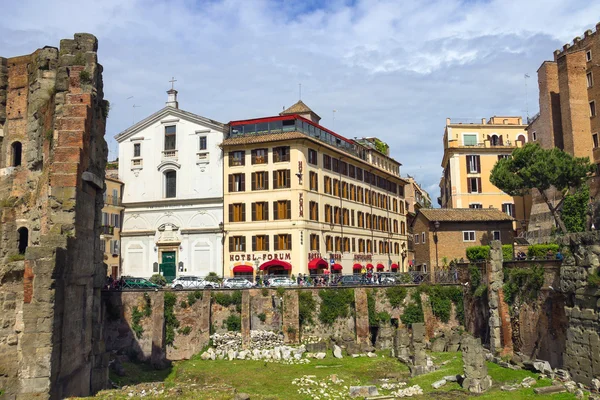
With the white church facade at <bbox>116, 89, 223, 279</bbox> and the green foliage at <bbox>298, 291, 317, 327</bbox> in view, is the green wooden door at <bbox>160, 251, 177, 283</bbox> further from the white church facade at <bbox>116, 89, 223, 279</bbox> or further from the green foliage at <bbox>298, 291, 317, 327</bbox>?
the green foliage at <bbox>298, 291, 317, 327</bbox>

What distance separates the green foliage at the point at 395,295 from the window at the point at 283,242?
10765mm

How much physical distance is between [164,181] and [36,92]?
28.5m

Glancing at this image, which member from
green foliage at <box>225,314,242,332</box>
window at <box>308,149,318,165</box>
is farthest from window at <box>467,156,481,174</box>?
green foliage at <box>225,314,242,332</box>

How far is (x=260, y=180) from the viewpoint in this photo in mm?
50938

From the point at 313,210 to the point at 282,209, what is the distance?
286 cm

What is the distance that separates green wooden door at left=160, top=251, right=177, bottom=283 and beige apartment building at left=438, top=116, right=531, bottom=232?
31.4 meters

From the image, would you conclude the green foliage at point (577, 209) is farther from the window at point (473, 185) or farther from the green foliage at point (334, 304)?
the green foliage at point (334, 304)

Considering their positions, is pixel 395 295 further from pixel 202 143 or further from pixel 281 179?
pixel 202 143

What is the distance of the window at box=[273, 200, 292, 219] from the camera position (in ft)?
163

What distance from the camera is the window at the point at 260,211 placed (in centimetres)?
5038

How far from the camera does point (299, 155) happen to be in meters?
49.9

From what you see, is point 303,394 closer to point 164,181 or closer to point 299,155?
point 299,155

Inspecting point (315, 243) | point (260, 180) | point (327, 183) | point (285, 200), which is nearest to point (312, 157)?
point (327, 183)

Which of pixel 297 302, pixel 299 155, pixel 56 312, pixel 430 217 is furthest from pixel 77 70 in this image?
pixel 430 217
